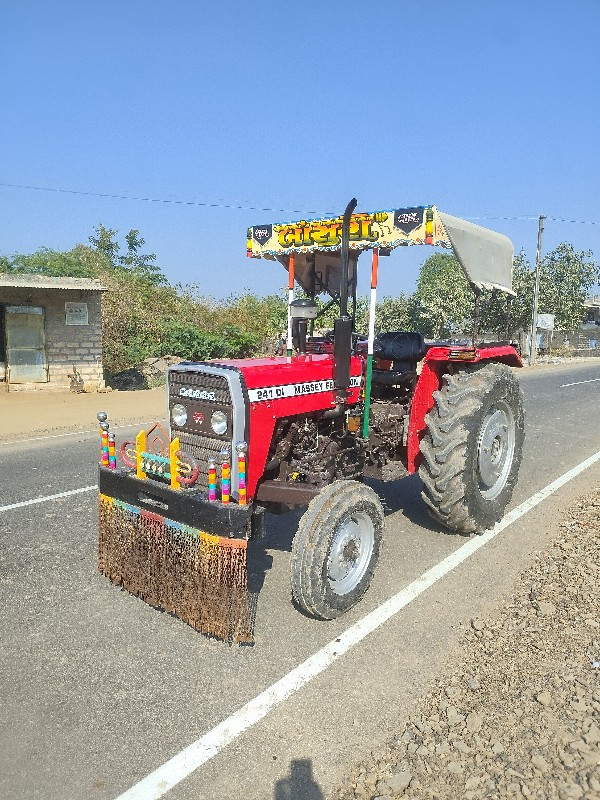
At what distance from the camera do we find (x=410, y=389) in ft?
17.8

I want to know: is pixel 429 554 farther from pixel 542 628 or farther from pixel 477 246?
pixel 477 246

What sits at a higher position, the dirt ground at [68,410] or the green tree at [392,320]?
the green tree at [392,320]

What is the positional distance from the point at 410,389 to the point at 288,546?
1.74 metres

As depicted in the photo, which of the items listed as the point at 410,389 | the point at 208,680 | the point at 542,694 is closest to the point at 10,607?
the point at 208,680

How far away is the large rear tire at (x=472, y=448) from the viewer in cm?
475

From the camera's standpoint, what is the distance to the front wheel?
360 cm

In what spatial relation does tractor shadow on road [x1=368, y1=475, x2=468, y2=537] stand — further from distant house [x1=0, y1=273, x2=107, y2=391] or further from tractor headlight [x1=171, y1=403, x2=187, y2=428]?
distant house [x1=0, y1=273, x2=107, y2=391]

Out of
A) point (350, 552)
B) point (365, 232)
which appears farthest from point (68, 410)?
point (350, 552)

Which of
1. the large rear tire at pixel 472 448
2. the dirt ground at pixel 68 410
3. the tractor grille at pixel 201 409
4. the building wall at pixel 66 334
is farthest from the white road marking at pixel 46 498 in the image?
the building wall at pixel 66 334

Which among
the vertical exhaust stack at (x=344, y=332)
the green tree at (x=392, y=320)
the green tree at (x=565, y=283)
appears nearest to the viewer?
the vertical exhaust stack at (x=344, y=332)

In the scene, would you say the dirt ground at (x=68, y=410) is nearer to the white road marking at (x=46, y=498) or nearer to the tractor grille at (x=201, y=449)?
the white road marking at (x=46, y=498)

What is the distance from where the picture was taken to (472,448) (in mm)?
4871

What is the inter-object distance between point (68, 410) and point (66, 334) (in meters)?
2.95

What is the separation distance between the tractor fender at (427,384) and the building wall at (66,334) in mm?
11543
